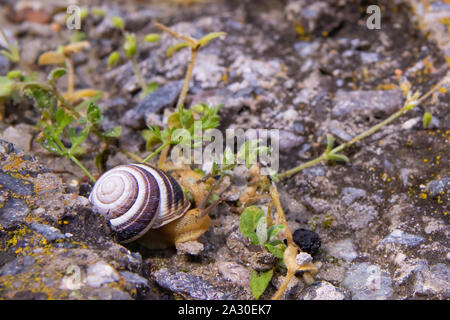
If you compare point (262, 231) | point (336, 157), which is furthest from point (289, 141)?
point (262, 231)

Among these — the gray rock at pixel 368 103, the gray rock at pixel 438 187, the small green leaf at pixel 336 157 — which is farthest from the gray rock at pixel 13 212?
the gray rock at pixel 438 187

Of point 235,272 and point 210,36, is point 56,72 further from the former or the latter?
point 235,272

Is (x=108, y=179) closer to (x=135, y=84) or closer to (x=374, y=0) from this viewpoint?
(x=135, y=84)

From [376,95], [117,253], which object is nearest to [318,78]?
[376,95]

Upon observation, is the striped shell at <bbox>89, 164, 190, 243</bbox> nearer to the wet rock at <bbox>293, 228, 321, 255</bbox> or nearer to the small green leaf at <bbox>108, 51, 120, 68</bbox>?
the wet rock at <bbox>293, 228, 321, 255</bbox>

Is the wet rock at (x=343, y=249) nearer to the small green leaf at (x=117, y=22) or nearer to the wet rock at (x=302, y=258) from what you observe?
the wet rock at (x=302, y=258)
